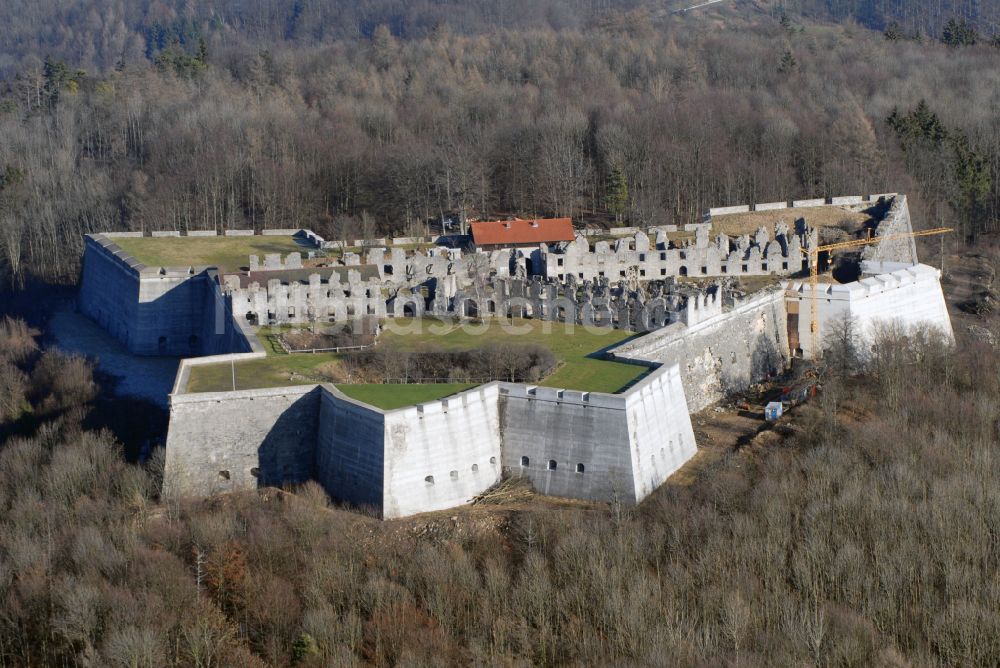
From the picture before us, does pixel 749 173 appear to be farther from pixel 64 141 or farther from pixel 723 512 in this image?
pixel 64 141

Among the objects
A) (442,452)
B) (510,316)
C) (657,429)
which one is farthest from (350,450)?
(510,316)

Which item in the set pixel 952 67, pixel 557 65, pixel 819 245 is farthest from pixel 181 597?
pixel 952 67

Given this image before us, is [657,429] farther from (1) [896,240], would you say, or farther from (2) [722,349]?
(1) [896,240]

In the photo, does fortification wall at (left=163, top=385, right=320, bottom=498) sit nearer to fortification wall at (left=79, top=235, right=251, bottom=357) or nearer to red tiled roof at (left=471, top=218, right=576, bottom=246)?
fortification wall at (left=79, top=235, right=251, bottom=357)

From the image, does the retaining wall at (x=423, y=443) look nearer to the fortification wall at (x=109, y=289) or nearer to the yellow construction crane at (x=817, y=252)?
the yellow construction crane at (x=817, y=252)

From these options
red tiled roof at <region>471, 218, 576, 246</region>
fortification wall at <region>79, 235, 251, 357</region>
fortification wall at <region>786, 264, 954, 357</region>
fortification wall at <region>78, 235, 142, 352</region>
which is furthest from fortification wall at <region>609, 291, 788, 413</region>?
fortification wall at <region>78, 235, 142, 352</region>

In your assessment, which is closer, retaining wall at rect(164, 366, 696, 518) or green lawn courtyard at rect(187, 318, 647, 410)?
retaining wall at rect(164, 366, 696, 518)
